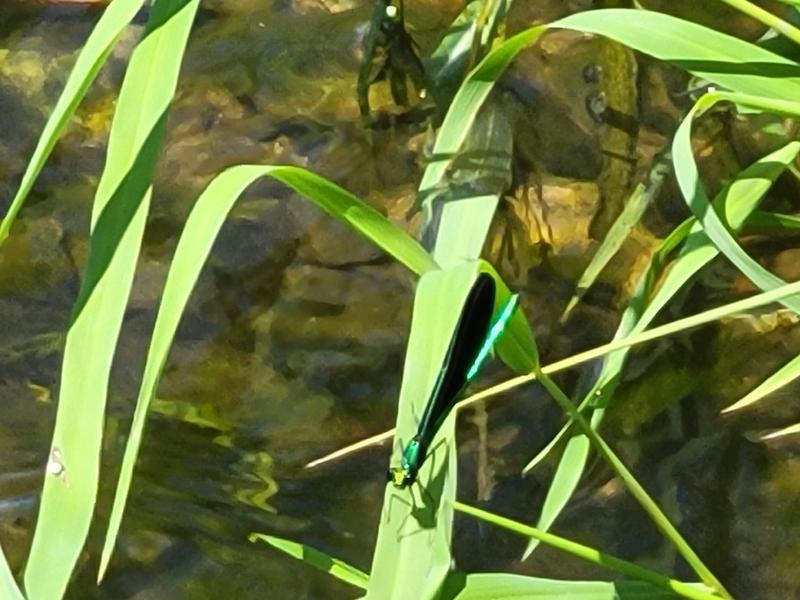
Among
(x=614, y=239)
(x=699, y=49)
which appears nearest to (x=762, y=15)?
(x=699, y=49)

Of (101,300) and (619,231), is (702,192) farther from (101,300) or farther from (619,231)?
(619,231)

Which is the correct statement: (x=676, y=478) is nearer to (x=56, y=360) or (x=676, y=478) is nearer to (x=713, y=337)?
(x=713, y=337)

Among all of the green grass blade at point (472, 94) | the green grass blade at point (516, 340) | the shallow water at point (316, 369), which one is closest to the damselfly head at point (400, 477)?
the green grass blade at point (516, 340)

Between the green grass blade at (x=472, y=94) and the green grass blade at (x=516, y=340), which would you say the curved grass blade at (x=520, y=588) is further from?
the green grass blade at (x=472, y=94)

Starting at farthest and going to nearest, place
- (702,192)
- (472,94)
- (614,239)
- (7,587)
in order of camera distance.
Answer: (614,239) → (472,94) → (702,192) → (7,587)

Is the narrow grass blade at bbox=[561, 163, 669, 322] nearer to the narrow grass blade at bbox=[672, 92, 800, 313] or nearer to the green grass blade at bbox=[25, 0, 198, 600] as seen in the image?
the narrow grass blade at bbox=[672, 92, 800, 313]

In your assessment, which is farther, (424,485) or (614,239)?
(614,239)

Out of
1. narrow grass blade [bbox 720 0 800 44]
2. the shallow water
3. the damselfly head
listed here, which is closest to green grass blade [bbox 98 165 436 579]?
the damselfly head

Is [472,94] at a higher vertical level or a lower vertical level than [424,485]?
higher
